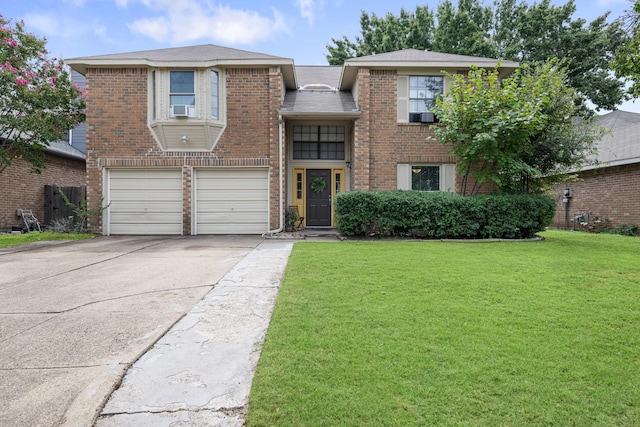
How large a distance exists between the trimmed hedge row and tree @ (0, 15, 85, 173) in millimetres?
9688

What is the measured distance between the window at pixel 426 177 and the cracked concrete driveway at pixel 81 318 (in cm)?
658

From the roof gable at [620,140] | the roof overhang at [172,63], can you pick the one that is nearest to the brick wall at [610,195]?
the roof gable at [620,140]

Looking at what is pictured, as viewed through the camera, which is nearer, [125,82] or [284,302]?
[284,302]

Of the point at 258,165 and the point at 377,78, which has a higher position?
the point at 377,78

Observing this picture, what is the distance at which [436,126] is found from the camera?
11.0 meters

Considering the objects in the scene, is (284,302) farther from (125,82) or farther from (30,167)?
(30,167)

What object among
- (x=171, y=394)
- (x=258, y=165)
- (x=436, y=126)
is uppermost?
(x=436, y=126)

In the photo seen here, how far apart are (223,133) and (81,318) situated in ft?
27.6

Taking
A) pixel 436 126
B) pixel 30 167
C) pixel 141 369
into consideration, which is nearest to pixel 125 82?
pixel 30 167

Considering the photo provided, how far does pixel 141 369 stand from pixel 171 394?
43 centimetres

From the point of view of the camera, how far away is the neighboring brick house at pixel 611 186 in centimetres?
1254

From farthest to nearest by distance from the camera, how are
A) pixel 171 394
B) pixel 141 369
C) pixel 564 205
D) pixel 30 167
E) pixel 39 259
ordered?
pixel 564 205 → pixel 30 167 → pixel 39 259 → pixel 141 369 → pixel 171 394

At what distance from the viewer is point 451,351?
2.59m

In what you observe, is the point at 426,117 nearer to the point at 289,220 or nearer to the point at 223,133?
the point at 289,220
